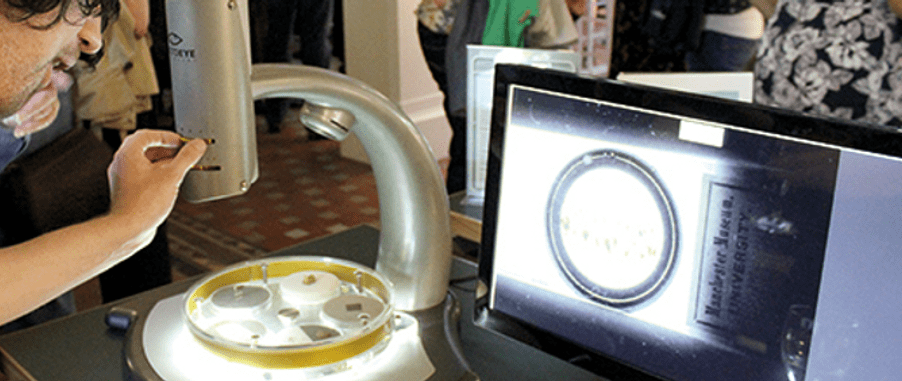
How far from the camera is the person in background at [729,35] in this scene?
3162 millimetres

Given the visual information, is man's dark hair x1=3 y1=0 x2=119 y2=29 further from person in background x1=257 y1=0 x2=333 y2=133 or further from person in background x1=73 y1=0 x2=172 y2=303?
person in background x1=257 y1=0 x2=333 y2=133

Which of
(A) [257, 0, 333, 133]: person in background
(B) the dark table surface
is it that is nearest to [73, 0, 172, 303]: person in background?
(B) the dark table surface

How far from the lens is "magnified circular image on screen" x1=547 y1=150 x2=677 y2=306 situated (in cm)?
75

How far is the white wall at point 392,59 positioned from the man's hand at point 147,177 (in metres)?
2.83

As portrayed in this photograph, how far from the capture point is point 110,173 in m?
0.81

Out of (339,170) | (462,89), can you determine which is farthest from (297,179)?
(462,89)

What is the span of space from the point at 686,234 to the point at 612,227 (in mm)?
75

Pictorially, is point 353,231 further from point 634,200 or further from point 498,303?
point 634,200

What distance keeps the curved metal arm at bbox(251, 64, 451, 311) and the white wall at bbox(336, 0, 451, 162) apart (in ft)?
8.53

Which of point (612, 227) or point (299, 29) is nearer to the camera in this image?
point (612, 227)

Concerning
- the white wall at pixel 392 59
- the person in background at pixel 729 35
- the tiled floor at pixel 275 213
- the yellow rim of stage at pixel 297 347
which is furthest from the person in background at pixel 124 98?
the person in background at pixel 729 35

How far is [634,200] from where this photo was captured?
76cm

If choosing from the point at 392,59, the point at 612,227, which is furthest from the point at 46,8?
the point at 392,59

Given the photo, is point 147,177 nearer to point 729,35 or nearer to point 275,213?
point 275,213
